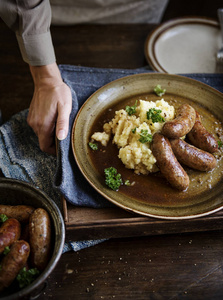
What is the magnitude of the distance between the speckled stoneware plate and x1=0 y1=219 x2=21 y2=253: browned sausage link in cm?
49

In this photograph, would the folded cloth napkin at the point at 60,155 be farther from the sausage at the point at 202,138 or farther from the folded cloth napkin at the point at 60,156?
the sausage at the point at 202,138

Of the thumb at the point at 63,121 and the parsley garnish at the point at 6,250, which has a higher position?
the thumb at the point at 63,121

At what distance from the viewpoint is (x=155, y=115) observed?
2062 millimetres

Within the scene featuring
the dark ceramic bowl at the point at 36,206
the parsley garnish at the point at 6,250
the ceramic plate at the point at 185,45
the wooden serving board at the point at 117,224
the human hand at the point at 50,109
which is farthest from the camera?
the ceramic plate at the point at 185,45

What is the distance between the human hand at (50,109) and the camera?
2.14m

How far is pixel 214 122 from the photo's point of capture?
91.2 inches

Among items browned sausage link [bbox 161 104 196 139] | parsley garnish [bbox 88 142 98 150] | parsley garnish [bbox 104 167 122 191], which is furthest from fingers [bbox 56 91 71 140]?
browned sausage link [bbox 161 104 196 139]

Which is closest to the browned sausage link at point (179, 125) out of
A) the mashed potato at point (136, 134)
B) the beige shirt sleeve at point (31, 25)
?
the mashed potato at point (136, 134)

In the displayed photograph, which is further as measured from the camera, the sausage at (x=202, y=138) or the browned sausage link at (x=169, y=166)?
the sausage at (x=202, y=138)

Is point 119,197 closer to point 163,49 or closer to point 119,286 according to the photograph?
point 119,286

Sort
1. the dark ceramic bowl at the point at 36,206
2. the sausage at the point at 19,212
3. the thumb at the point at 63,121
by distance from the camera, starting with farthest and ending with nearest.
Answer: the thumb at the point at 63,121
the sausage at the point at 19,212
the dark ceramic bowl at the point at 36,206

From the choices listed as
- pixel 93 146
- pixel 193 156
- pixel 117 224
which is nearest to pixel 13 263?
pixel 117 224

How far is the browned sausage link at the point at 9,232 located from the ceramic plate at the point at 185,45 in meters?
1.85

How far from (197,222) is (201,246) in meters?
0.18
